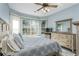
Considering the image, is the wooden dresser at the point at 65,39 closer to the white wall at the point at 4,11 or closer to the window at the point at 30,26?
the window at the point at 30,26

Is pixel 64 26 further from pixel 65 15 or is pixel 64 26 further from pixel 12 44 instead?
pixel 12 44

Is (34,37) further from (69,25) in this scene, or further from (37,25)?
(69,25)

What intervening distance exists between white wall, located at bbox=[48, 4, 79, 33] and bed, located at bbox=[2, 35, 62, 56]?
0.29 meters

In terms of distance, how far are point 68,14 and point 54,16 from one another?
244mm

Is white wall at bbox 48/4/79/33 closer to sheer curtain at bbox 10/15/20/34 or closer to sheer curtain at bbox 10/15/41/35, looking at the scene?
sheer curtain at bbox 10/15/41/35

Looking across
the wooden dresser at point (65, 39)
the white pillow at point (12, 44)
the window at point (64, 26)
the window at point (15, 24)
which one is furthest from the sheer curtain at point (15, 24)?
the window at point (64, 26)

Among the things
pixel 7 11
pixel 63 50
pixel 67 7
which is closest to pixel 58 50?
pixel 63 50

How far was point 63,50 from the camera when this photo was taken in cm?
232

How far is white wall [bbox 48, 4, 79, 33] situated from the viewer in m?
2.16

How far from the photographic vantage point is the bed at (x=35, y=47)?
2.09 m

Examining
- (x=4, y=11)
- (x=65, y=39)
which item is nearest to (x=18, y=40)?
(x=4, y=11)

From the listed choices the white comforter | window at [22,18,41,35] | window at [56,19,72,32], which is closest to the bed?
the white comforter

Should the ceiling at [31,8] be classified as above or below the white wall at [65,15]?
above

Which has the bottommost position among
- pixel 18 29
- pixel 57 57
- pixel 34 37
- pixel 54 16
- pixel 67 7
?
pixel 57 57
